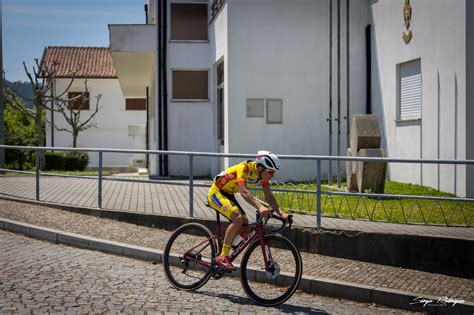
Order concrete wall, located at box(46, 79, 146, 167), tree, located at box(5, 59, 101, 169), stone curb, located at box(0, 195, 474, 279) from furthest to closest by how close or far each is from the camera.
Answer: concrete wall, located at box(46, 79, 146, 167) < tree, located at box(5, 59, 101, 169) < stone curb, located at box(0, 195, 474, 279)

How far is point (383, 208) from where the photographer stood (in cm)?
1049

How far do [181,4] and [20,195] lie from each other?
39.1 feet

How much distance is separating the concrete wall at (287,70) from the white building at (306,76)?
1.1 inches

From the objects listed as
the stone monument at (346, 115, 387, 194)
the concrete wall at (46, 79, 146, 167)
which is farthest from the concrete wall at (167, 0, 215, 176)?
the concrete wall at (46, 79, 146, 167)

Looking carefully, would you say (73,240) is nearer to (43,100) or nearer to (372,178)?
(372,178)

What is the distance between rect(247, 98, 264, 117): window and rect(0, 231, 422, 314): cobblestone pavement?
1122 cm

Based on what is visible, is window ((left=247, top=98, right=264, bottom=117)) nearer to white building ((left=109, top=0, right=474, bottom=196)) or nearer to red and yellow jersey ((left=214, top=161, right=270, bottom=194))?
white building ((left=109, top=0, right=474, bottom=196))

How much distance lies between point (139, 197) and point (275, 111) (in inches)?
313

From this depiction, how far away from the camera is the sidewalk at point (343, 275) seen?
7.81 metres

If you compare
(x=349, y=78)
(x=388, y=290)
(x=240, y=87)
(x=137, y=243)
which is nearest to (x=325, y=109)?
(x=349, y=78)

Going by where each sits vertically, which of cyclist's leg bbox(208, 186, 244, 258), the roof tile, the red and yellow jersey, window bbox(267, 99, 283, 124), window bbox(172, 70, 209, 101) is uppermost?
the roof tile

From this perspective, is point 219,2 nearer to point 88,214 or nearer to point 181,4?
point 181,4

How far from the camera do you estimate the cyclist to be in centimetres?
740

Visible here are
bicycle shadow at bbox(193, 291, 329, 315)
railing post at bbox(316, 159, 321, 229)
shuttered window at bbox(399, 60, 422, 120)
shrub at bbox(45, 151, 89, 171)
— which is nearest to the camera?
bicycle shadow at bbox(193, 291, 329, 315)
